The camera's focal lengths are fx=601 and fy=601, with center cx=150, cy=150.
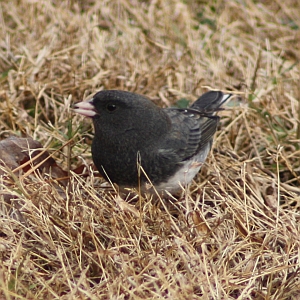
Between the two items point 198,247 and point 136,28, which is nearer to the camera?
point 198,247

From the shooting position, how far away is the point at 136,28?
172 inches

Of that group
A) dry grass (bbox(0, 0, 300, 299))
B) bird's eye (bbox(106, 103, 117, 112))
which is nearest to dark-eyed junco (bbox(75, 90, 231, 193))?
bird's eye (bbox(106, 103, 117, 112))

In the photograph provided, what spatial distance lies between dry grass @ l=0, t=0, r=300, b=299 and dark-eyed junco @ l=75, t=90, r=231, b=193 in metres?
0.12

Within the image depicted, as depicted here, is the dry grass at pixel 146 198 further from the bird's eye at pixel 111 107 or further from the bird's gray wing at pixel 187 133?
the bird's eye at pixel 111 107

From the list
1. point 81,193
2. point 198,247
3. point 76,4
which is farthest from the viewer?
point 76,4

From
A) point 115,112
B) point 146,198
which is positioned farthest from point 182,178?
point 115,112

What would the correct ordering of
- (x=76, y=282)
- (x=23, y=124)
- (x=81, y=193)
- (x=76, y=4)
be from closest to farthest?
(x=76, y=282)
(x=81, y=193)
(x=23, y=124)
(x=76, y=4)

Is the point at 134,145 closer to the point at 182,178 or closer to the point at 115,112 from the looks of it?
the point at 115,112

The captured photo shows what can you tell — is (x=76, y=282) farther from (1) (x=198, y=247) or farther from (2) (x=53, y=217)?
(1) (x=198, y=247)

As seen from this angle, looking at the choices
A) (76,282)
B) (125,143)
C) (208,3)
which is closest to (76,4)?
(208,3)

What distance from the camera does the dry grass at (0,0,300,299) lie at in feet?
7.40

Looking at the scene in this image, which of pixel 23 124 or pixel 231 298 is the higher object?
pixel 231 298

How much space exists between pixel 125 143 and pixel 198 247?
0.64m

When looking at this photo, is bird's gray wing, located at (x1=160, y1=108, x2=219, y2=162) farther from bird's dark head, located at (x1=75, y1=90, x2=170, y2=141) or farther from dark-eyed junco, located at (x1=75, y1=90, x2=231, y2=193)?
bird's dark head, located at (x1=75, y1=90, x2=170, y2=141)
